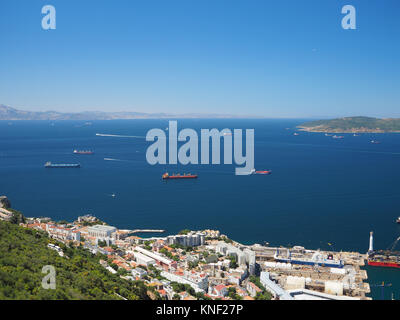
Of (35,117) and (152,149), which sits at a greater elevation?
(35,117)

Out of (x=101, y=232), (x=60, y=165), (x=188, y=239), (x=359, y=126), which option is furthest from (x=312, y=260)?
(x=359, y=126)

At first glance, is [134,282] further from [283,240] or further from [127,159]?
[127,159]

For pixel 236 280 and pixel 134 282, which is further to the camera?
pixel 236 280

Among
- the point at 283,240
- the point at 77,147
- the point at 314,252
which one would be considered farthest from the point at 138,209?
the point at 77,147

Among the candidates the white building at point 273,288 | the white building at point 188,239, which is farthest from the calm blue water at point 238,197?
the white building at point 273,288

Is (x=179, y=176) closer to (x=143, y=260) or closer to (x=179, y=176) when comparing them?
(x=179, y=176)

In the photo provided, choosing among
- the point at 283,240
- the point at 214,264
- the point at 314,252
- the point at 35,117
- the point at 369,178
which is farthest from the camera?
the point at 35,117
